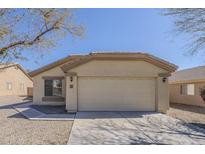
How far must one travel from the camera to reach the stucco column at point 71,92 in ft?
46.3

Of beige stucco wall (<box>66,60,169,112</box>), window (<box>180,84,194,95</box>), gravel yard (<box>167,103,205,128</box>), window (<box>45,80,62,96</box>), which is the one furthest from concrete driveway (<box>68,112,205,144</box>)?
window (<box>180,84,194,95</box>)

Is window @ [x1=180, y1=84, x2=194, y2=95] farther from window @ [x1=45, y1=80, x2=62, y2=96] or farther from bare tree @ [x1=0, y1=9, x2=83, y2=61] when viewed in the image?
bare tree @ [x1=0, y1=9, x2=83, y2=61]

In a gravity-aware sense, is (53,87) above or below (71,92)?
above

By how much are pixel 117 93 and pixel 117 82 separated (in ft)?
2.32

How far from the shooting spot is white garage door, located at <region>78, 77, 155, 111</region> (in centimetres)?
1444

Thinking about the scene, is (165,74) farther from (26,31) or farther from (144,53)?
(26,31)

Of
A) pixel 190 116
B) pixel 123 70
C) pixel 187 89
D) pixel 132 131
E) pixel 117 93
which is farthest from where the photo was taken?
pixel 187 89

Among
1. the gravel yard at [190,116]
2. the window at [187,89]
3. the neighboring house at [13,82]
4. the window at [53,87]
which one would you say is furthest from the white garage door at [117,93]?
the neighboring house at [13,82]

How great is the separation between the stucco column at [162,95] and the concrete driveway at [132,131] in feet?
8.17

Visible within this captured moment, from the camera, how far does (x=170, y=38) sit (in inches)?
419

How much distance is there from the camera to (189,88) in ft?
70.5

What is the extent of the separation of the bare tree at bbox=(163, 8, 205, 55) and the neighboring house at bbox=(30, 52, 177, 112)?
3872 mm

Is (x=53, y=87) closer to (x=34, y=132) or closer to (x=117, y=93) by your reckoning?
(x=117, y=93)

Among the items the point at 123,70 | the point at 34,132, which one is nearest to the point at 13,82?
the point at 123,70
